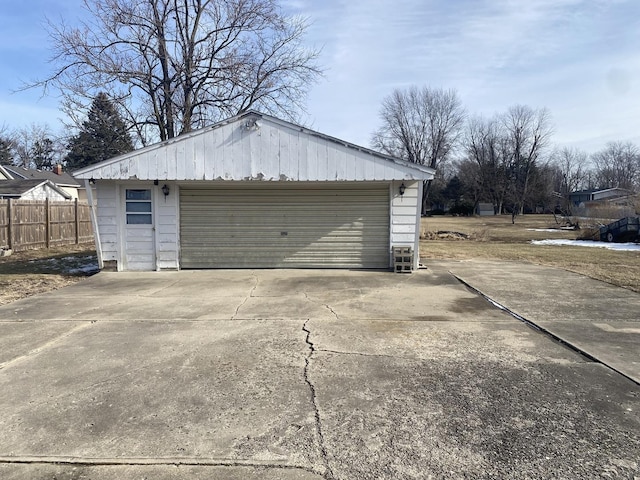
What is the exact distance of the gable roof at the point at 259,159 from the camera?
32.9 ft

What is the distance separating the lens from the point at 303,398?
3.50 m

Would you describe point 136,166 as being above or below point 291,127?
below

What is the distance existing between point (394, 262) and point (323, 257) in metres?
1.92

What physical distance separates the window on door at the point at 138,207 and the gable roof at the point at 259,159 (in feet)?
2.38

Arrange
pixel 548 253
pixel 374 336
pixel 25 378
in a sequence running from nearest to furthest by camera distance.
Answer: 1. pixel 25 378
2. pixel 374 336
3. pixel 548 253

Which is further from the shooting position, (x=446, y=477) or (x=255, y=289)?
(x=255, y=289)

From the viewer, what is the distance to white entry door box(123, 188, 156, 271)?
10688 millimetres

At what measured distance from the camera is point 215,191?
36.4 feet

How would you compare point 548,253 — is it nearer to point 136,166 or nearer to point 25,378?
point 136,166

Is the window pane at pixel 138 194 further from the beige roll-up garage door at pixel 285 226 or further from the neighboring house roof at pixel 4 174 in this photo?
the neighboring house roof at pixel 4 174

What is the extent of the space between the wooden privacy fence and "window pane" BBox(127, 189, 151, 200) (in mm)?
6919

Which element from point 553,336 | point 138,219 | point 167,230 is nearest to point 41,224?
point 138,219

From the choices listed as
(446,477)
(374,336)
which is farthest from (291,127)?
(446,477)

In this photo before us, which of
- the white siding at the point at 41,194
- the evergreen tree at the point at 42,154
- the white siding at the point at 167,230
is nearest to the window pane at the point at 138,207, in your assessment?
the white siding at the point at 167,230
